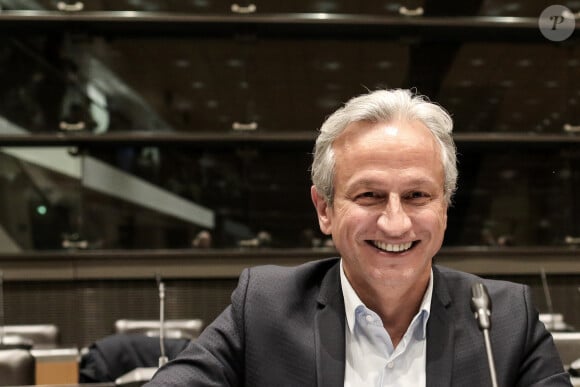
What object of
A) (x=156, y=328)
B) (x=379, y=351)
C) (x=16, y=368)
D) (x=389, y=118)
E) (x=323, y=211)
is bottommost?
(x=156, y=328)

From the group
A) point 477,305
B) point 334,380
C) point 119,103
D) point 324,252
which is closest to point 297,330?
point 334,380

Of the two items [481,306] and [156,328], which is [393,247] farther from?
[156,328]

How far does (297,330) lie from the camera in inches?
56.4

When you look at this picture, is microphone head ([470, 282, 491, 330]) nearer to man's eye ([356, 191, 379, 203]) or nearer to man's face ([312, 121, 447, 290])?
man's face ([312, 121, 447, 290])

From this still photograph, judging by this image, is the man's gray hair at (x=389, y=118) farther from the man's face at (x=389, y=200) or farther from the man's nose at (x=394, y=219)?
the man's nose at (x=394, y=219)

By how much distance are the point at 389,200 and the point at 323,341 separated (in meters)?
0.27

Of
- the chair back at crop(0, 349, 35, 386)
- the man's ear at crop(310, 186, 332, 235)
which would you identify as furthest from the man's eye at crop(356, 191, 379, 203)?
the chair back at crop(0, 349, 35, 386)

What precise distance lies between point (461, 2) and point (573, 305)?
1.92m

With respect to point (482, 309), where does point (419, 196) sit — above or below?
above

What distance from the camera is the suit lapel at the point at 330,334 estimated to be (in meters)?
1.38

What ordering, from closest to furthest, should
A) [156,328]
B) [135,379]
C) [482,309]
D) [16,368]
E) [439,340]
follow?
[482,309] < [439,340] < [135,379] < [16,368] < [156,328]

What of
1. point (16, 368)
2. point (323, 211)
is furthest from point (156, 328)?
point (323, 211)

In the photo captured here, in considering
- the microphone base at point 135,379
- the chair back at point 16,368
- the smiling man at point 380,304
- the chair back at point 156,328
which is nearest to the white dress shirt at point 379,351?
the smiling man at point 380,304

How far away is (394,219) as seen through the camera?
133cm
